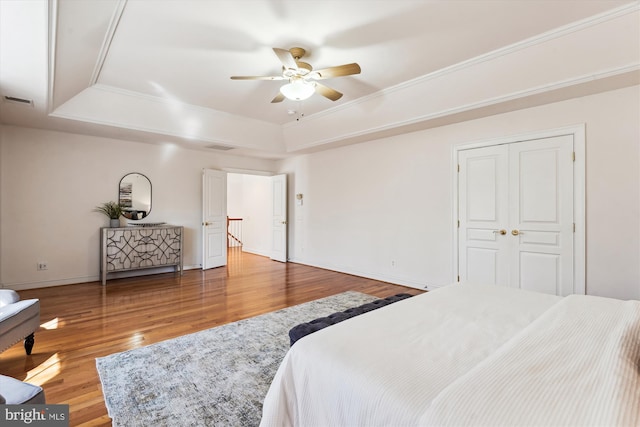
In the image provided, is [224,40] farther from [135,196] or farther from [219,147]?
[135,196]

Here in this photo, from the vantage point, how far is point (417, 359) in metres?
1.26

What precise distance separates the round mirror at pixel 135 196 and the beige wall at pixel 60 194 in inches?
4.0

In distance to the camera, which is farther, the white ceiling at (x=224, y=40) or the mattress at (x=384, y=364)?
the white ceiling at (x=224, y=40)

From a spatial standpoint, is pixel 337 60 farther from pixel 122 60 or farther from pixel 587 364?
pixel 587 364

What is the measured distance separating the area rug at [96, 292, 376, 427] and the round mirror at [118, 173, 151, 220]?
12.0ft

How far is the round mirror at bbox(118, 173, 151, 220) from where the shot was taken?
223 inches

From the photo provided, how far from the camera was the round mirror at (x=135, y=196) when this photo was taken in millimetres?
5652

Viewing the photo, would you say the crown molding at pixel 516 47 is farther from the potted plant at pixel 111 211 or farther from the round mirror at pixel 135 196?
the potted plant at pixel 111 211

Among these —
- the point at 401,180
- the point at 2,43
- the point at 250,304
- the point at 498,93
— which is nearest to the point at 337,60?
the point at 498,93

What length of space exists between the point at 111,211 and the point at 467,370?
604 centimetres

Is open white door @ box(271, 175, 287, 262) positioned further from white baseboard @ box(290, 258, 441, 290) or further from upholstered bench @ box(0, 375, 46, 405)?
upholstered bench @ box(0, 375, 46, 405)

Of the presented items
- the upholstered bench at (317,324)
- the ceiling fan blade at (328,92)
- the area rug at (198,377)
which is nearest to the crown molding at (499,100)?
the ceiling fan blade at (328,92)

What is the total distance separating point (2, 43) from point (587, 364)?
13.4 feet

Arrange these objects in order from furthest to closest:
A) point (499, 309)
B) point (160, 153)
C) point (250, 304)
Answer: point (160, 153)
point (250, 304)
point (499, 309)
